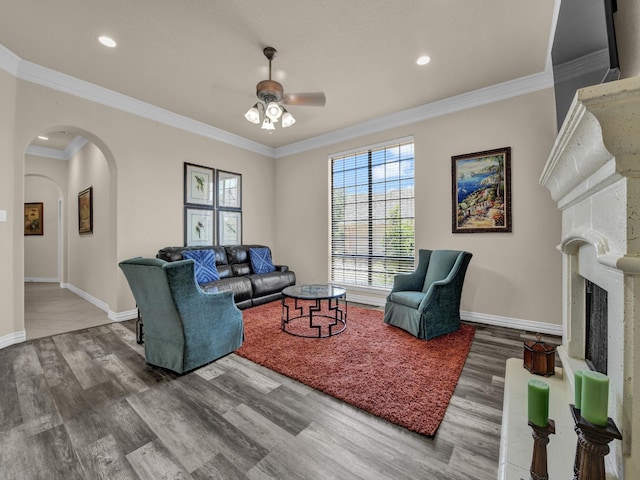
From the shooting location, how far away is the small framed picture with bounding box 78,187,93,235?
475 cm

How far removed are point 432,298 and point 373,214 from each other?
6.61 feet

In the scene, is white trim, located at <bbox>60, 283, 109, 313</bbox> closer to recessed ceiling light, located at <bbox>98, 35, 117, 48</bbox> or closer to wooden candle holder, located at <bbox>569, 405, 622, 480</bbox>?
recessed ceiling light, located at <bbox>98, 35, 117, 48</bbox>

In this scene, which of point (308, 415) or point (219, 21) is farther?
point (219, 21)

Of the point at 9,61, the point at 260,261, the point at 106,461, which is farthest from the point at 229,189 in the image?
the point at 106,461

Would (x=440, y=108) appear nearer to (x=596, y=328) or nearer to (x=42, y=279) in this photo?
(x=596, y=328)

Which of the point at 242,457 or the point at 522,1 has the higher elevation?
the point at 522,1

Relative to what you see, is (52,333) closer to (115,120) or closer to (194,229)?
(194,229)

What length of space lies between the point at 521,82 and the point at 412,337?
10.5 ft

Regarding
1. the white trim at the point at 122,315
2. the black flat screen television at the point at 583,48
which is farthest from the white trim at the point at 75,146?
the black flat screen television at the point at 583,48

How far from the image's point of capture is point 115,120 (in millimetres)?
3730

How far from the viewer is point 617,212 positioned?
0.95 metres

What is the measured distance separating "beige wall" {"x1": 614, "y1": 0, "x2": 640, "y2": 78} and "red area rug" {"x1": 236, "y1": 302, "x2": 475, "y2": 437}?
2.01 meters

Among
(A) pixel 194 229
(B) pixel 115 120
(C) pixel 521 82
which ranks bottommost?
(A) pixel 194 229

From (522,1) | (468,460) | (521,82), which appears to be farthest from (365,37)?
(468,460)
